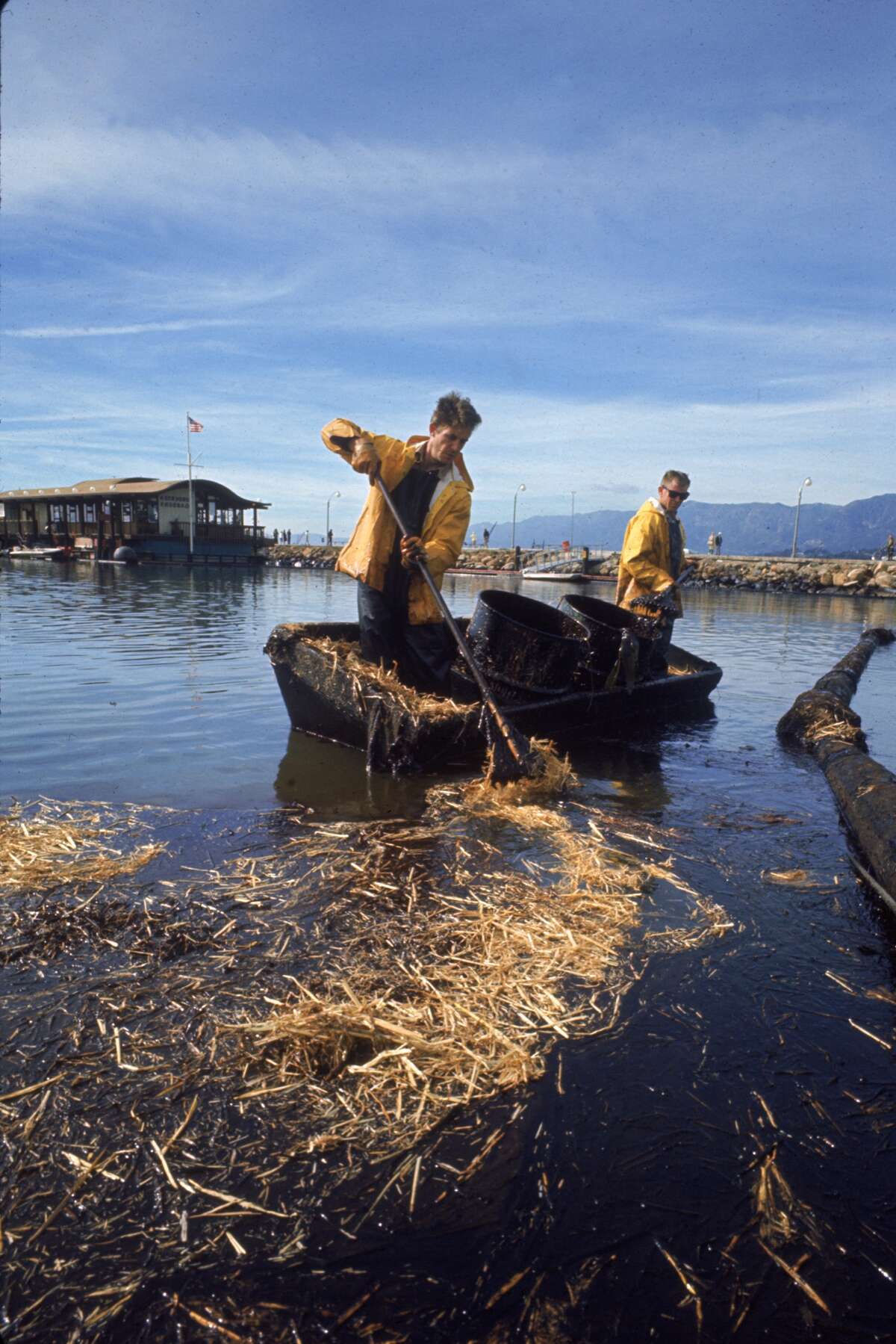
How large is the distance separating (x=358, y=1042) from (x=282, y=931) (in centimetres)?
100

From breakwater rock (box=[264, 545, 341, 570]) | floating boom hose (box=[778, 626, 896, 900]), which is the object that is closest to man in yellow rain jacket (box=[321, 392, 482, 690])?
floating boom hose (box=[778, 626, 896, 900])

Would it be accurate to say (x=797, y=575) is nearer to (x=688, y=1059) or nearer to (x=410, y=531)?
(x=410, y=531)

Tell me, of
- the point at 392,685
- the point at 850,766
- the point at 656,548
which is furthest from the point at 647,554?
the point at 392,685

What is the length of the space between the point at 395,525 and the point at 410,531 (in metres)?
0.16

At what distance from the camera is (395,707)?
6727mm

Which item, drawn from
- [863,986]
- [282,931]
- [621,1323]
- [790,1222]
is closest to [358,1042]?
[282,931]

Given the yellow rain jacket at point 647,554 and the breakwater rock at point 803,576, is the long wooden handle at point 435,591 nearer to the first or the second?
the yellow rain jacket at point 647,554

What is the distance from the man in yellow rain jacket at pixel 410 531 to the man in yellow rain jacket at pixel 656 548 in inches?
119

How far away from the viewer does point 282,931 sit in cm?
389

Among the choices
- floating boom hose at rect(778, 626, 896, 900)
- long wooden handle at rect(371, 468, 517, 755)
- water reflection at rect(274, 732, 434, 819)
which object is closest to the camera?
floating boom hose at rect(778, 626, 896, 900)

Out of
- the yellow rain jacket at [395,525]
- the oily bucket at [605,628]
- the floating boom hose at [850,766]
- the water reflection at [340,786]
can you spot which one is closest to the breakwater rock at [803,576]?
the floating boom hose at [850,766]

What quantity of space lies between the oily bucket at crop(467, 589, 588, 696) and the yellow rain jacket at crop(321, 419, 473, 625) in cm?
61

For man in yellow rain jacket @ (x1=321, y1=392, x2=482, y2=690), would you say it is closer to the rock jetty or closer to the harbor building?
the rock jetty

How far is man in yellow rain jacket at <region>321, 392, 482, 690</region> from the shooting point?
705cm
